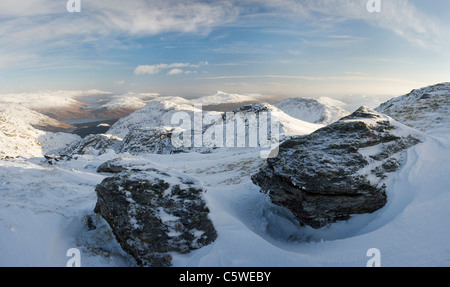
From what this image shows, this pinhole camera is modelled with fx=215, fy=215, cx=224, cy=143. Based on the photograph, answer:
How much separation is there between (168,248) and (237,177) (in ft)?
35.0

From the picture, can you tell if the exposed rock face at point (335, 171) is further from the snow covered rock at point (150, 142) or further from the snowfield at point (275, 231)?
the snow covered rock at point (150, 142)

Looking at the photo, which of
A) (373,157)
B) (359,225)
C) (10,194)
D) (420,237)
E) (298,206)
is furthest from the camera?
(10,194)

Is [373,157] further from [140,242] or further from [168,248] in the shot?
[140,242]

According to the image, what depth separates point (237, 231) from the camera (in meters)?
8.62

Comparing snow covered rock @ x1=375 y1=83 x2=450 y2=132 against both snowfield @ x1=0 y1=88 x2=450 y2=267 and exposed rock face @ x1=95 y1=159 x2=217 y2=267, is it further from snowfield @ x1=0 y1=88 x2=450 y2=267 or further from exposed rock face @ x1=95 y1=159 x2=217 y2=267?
exposed rock face @ x1=95 y1=159 x2=217 y2=267

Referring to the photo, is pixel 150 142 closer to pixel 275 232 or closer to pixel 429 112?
pixel 275 232

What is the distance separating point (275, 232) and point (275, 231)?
5 cm

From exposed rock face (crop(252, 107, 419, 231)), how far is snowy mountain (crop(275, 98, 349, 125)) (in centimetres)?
12023

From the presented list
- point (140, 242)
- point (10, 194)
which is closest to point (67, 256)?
point (140, 242)

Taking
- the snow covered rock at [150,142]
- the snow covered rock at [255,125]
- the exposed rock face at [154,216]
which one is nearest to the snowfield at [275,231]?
the exposed rock face at [154,216]

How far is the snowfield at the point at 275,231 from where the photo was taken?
6.95m

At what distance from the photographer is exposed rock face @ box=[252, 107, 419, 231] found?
28.6 feet

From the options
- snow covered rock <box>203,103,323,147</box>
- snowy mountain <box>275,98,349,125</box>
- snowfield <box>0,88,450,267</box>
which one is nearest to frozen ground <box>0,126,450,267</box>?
snowfield <box>0,88,450,267</box>

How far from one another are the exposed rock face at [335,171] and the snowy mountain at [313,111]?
394 ft
